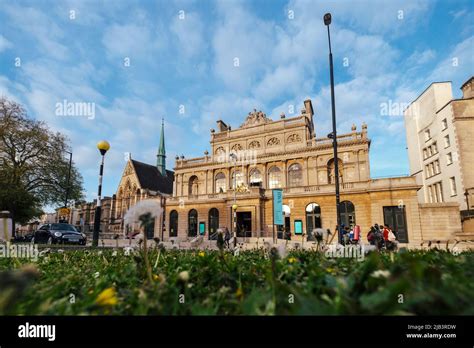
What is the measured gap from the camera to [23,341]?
0.92m

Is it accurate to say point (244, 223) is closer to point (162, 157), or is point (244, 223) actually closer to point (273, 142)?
point (273, 142)

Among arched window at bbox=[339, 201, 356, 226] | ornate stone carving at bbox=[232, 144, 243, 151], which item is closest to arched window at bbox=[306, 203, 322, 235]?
arched window at bbox=[339, 201, 356, 226]

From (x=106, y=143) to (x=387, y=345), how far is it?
10.7 m

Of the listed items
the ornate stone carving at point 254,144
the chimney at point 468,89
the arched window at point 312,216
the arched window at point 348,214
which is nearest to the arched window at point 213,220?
the ornate stone carving at point 254,144

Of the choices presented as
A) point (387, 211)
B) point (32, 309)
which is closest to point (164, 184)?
point (387, 211)

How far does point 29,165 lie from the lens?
2311cm

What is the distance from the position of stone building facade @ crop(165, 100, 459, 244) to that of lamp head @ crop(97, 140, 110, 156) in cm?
1742

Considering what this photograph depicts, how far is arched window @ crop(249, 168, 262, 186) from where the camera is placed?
3534 cm

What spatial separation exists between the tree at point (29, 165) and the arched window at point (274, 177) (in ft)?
76.7

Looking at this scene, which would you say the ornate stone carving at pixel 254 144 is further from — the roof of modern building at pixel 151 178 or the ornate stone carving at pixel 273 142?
the roof of modern building at pixel 151 178

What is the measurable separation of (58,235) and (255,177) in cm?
2430

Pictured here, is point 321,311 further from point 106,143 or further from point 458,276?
point 106,143

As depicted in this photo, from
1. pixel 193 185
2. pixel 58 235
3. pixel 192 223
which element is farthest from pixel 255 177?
pixel 58 235

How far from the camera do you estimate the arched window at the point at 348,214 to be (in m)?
27.4
